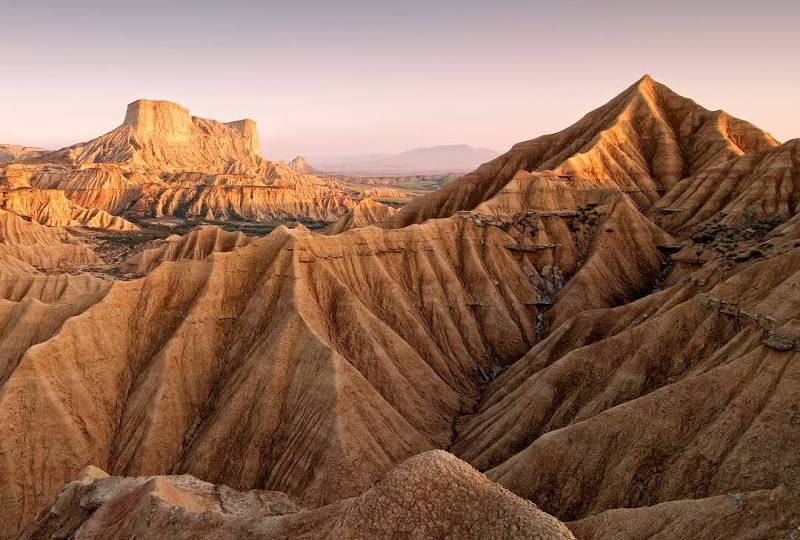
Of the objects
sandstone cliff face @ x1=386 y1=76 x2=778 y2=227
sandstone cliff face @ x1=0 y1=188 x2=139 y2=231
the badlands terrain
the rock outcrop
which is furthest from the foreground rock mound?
sandstone cliff face @ x1=0 y1=188 x2=139 y2=231

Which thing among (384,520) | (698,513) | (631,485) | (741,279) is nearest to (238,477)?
(384,520)

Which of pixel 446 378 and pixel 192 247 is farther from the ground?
pixel 192 247

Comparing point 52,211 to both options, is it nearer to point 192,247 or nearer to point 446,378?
point 192,247

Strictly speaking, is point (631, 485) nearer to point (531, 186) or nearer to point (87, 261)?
point (531, 186)

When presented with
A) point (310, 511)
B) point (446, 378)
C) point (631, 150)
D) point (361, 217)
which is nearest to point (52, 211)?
point (361, 217)

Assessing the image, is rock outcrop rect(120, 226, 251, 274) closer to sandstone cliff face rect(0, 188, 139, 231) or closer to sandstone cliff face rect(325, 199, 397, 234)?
sandstone cliff face rect(325, 199, 397, 234)

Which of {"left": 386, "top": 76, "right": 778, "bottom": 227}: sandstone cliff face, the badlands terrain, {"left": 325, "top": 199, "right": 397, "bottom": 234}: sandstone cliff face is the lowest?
the badlands terrain
